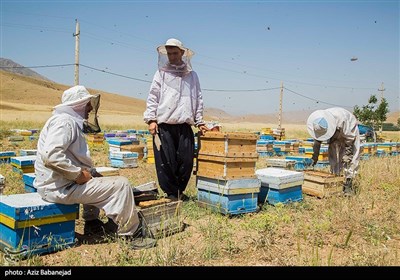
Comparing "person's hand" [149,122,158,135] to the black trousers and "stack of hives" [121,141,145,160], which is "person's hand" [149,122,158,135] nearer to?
the black trousers

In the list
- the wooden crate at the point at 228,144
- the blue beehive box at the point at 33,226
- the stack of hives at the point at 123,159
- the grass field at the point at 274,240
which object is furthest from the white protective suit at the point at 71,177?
the stack of hives at the point at 123,159

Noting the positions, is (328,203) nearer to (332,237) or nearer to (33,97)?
(332,237)

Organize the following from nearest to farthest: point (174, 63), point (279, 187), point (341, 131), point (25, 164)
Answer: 1. point (174, 63)
2. point (279, 187)
3. point (25, 164)
4. point (341, 131)

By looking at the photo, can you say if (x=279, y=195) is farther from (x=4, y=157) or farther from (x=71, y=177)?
(x=4, y=157)

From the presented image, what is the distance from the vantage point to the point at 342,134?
6.94 metres

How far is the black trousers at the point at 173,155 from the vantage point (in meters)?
5.16

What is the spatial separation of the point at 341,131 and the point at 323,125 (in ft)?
1.54

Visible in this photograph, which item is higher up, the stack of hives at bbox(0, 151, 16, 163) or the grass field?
the stack of hives at bbox(0, 151, 16, 163)

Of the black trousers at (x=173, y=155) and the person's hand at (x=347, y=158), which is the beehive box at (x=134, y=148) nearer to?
the black trousers at (x=173, y=155)

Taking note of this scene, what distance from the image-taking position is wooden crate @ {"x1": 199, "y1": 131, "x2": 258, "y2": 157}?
5047 millimetres

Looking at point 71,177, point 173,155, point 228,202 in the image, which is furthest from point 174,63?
point 71,177

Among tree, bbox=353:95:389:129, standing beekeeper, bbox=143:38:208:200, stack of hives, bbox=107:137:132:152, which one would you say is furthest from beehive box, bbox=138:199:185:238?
tree, bbox=353:95:389:129

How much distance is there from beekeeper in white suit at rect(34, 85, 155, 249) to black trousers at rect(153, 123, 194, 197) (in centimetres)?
124

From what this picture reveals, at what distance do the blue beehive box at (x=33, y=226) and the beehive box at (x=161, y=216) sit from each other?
82 centimetres
